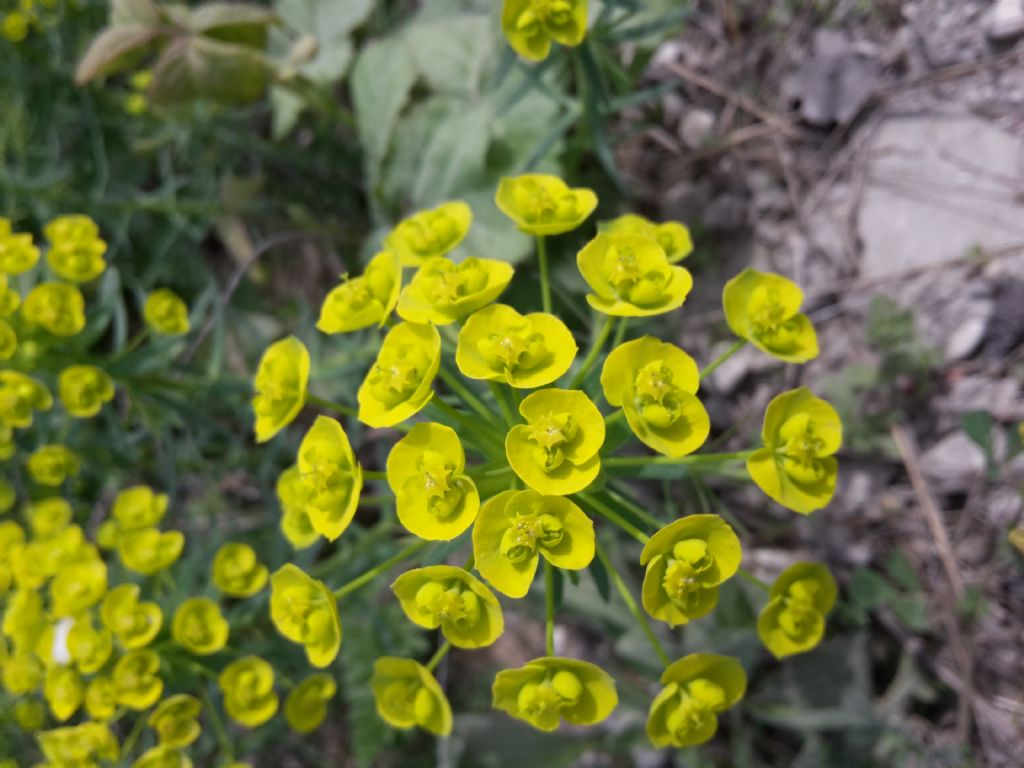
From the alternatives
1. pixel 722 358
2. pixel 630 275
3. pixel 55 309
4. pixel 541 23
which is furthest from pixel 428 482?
pixel 55 309

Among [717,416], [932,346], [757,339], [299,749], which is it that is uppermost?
[757,339]

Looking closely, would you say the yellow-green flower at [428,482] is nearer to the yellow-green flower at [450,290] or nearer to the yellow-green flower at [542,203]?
the yellow-green flower at [450,290]

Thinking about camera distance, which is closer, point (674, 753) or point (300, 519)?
point (300, 519)

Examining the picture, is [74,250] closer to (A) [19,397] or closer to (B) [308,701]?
(A) [19,397]

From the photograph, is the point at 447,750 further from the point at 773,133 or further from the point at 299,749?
the point at 773,133

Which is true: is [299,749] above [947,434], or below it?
below

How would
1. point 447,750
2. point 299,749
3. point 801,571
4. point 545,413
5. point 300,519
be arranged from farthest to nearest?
point 299,749 → point 447,750 → point 300,519 → point 801,571 → point 545,413

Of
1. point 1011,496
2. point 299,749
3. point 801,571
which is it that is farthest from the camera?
point 299,749

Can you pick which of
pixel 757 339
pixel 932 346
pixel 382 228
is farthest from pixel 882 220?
pixel 382 228
